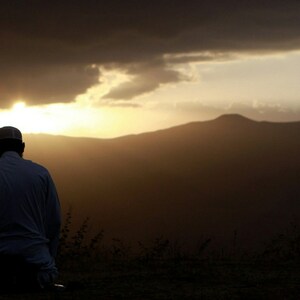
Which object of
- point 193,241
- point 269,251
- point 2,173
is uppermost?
point 2,173

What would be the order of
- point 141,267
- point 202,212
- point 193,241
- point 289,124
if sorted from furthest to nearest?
point 289,124
point 202,212
point 193,241
point 141,267

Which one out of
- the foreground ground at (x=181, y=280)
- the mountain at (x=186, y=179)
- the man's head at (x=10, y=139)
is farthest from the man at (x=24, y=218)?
the mountain at (x=186, y=179)

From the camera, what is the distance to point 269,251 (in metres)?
13.6

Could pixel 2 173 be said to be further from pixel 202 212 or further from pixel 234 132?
pixel 234 132

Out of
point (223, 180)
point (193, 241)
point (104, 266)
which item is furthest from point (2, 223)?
point (223, 180)

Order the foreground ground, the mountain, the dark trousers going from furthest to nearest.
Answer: the mountain < the foreground ground < the dark trousers

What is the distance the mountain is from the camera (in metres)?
44.2

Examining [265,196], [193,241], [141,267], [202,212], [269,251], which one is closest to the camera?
[141,267]

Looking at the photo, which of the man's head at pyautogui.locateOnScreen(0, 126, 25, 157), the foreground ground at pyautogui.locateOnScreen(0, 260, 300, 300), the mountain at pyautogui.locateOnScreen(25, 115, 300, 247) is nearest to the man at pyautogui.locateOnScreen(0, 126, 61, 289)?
the man's head at pyautogui.locateOnScreen(0, 126, 25, 157)

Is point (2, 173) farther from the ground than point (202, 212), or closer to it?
farther from the ground

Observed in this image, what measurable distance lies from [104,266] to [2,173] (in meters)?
3.48

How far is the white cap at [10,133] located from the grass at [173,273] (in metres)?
1.67

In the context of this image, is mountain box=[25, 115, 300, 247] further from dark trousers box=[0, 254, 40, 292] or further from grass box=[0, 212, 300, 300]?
dark trousers box=[0, 254, 40, 292]

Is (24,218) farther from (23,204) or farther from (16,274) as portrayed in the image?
(16,274)
